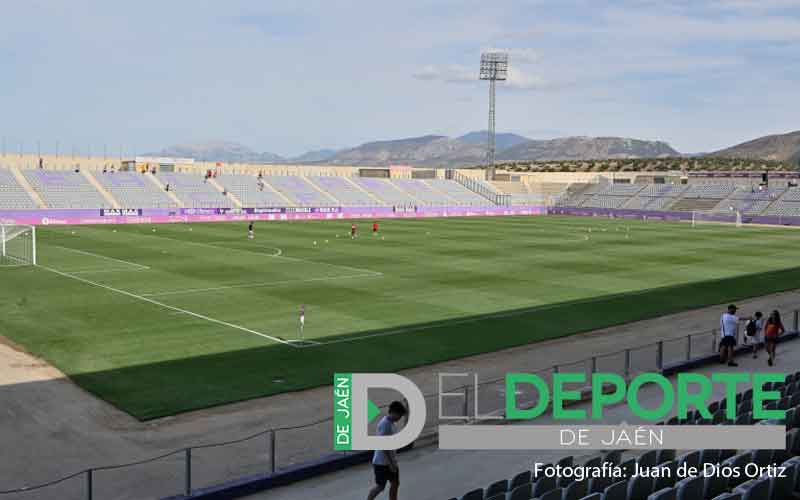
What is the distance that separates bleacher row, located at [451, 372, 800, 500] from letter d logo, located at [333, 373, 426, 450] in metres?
1.95

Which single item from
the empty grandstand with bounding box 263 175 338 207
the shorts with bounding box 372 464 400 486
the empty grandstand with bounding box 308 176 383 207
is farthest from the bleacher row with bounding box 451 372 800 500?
the empty grandstand with bounding box 308 176 383 207

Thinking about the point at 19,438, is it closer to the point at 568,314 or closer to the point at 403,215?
the point at 568,314

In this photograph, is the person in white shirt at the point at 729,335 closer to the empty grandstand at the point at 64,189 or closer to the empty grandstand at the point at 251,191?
the empty grandstand at the point at 64,189

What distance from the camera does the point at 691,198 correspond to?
112m

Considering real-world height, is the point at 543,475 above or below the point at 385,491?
above

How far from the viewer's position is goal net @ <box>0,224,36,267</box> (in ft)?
142

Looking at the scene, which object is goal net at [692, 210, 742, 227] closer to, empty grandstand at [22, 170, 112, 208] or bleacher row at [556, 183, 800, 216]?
bleacher row at [556, 183, 800, 216]

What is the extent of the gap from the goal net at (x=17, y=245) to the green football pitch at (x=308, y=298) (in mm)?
1123

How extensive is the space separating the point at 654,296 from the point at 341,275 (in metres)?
15.4

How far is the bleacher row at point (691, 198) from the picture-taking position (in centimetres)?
10125

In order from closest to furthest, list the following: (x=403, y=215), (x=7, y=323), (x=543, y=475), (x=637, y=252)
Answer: (x=543, y=475), (x=7, y=323), (x=637, y=252), (x=403, y=215)

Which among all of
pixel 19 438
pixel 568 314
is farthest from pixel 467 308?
pixel 19 438

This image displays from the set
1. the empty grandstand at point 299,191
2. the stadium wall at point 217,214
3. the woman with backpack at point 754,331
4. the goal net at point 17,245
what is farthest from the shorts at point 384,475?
the empty grandstand at point 299,191

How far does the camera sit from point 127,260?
45.0 metres
